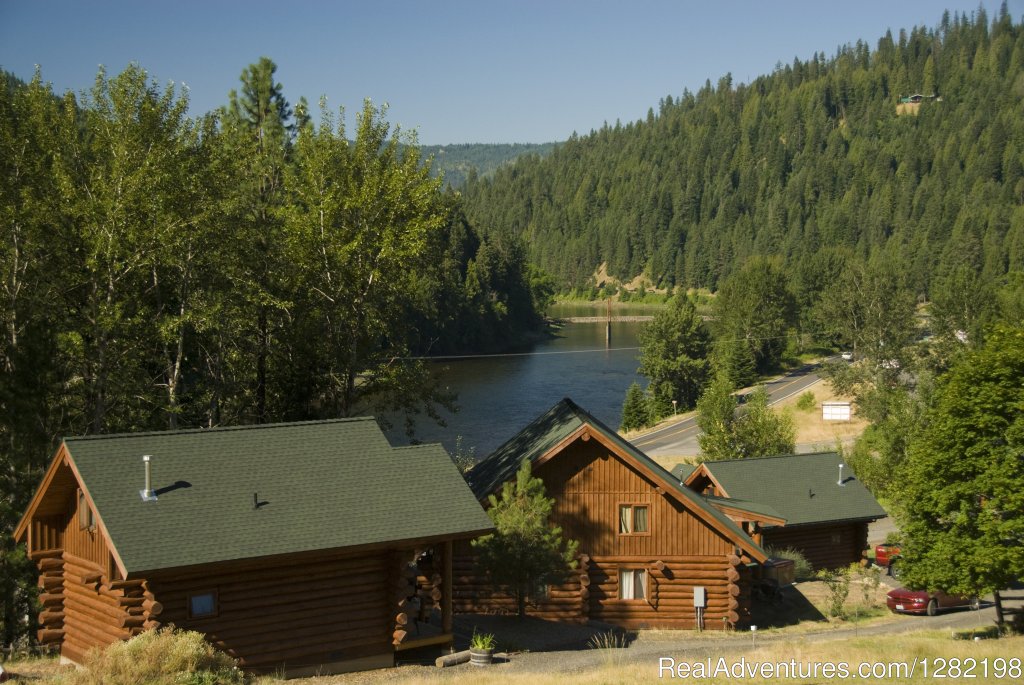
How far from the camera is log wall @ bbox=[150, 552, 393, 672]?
22.6 m

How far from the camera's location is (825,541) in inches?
1624

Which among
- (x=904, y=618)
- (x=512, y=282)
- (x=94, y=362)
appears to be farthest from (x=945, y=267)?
(x=94, y=362)

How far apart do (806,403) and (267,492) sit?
8246 centimetres

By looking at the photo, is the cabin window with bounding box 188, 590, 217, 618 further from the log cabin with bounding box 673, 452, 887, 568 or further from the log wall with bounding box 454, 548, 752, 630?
the log cabin with bounding box 673, 452, 887, 568

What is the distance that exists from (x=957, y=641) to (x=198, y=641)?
18207mm

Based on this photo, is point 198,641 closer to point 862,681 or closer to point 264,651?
point 264,651

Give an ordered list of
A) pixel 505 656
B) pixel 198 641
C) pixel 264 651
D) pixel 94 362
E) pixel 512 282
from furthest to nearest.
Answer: pixel 512 282 < pixel 94 362 < pixel 505 656 < pixel 264 651 < pixel 198 641

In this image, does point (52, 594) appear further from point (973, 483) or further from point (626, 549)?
point (973, 483)

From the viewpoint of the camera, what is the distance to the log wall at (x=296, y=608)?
22.6 meters

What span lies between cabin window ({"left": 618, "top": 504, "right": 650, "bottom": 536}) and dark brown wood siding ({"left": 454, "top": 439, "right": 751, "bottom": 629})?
123 mm

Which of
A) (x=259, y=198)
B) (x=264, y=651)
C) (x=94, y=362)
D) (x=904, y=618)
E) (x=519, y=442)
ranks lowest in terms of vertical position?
(x=904, y=618)

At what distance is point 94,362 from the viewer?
32.5m

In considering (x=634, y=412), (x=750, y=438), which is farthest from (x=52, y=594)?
(x=634, y=412)

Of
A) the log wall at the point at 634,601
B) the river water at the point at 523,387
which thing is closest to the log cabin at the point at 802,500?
the log wall at the point at 634,601
